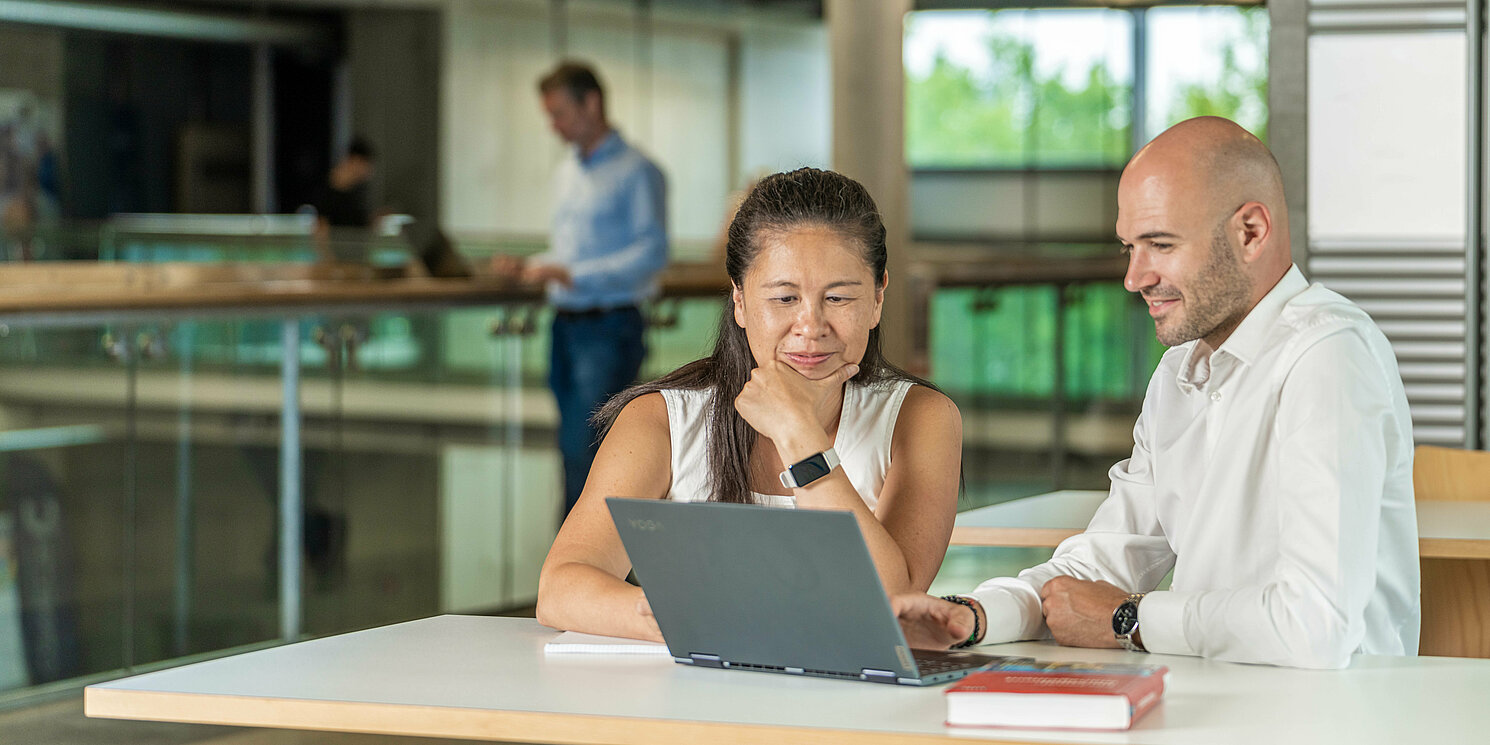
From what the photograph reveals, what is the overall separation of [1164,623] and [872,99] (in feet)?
16.5

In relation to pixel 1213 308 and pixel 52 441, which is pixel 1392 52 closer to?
pixel 1213 308

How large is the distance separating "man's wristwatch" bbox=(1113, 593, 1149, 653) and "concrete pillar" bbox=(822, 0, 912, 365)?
4768mm

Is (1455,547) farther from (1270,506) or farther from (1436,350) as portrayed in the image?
(1436,350)

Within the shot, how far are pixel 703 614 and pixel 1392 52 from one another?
338cm

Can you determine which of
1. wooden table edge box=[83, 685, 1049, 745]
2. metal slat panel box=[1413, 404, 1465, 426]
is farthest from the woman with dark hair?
metal slat panel box=[1413, 404, 1465, 426]

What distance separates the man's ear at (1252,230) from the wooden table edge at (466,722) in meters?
0.92

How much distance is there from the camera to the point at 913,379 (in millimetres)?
2531

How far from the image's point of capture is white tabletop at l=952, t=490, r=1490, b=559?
272 centimetres

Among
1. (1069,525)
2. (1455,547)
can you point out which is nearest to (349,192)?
(1069,525)

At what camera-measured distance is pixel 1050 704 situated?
1.53 m

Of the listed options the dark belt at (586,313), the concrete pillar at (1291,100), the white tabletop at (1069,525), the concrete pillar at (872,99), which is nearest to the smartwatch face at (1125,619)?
the white tabletop at (1069,525)

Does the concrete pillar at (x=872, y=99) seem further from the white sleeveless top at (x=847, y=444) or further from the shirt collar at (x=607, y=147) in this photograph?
the white sleeveless top at (x=847, y=444)

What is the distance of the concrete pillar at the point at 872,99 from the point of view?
679 cm

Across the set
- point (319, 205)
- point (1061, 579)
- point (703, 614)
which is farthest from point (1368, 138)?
point (319, 205)
